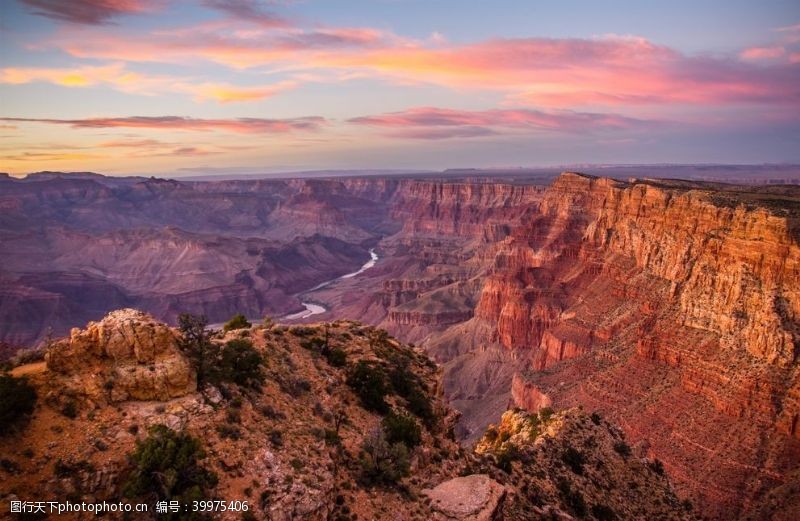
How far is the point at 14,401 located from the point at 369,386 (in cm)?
1329

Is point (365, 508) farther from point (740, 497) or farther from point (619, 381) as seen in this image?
point (619, 381)

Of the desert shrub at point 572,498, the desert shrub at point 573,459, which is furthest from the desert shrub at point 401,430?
the desert shrub at point 573,459

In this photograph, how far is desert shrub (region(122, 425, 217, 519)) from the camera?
14703 millimetres

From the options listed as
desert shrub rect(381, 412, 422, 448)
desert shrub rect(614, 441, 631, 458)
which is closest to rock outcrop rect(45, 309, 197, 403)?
desert shrub rect(381, 412, 422, 448)

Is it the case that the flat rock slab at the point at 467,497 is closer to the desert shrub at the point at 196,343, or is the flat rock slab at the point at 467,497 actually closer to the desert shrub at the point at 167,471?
the desert shrub at the point at 167,471

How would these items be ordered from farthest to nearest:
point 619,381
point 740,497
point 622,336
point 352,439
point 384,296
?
point 384,296 < point 622,336 < point 619,381 < point 740,497 < point 352,439

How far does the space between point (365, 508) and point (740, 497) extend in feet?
114

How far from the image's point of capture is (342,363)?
25859 millimetres

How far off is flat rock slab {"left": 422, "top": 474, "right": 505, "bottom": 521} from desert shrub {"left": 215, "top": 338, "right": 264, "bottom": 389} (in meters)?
7.47

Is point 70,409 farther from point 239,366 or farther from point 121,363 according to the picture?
point 239,366

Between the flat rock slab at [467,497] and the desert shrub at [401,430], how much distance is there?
2.04m

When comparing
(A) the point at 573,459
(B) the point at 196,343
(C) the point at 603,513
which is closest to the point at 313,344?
(B) the point at 196,343

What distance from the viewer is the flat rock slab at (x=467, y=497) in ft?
63.3

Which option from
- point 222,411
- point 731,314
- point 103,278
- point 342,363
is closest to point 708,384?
point 731,314
